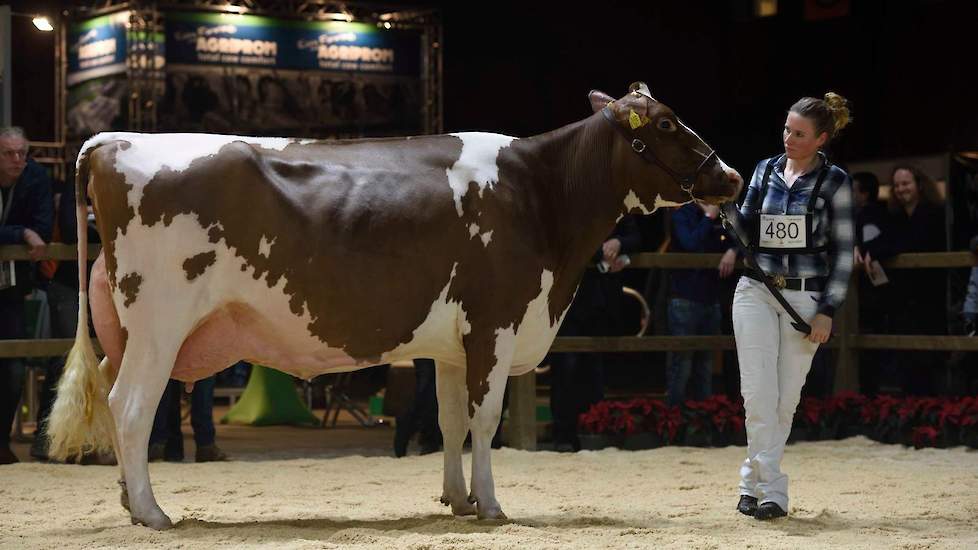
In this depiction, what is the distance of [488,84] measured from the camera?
1752 cm

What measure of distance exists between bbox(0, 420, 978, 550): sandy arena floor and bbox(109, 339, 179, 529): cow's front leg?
105 millimetres

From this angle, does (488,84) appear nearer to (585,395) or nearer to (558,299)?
(585,395)

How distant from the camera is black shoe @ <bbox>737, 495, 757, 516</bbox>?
5719mm

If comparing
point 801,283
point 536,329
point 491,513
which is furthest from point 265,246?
point 801,283

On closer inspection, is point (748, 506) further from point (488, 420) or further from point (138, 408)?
point (138, 408)

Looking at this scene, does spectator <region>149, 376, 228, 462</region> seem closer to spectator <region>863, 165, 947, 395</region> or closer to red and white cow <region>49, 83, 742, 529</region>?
red and white cow <region>49, 83, 742, 529</region>

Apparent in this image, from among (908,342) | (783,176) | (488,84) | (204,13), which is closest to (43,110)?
(204,13)

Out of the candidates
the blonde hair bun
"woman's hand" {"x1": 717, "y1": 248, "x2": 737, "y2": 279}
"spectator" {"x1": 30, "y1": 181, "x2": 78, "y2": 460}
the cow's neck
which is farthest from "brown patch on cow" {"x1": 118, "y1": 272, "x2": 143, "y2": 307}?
"woman's hand" {"x1": 717, "y1": 248, "x2": 737, "y2": 279}

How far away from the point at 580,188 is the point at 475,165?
0.52 metres

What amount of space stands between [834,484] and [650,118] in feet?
7.95

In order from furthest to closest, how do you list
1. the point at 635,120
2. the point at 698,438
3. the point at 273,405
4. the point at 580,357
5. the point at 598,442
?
the point at 273,405 → the point at 580,357 → the point at 698,438 → the point at 598,442 → the point at 635,120

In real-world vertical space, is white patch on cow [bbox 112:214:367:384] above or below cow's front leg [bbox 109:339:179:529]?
above

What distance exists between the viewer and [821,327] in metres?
5.49

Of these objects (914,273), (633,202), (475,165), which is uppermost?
(475,165)
